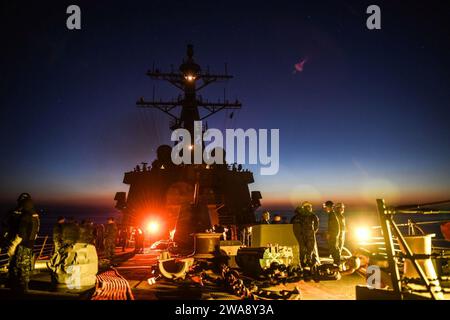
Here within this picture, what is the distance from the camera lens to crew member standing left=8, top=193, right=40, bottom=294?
5078 millimetres

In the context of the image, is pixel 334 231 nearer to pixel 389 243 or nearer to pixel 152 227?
pixel 389 243

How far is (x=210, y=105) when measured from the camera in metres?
21.8

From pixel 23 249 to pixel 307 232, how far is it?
6420mm

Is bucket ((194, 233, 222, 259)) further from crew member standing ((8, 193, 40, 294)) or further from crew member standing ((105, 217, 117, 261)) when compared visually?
crew member standing ((8, 193, 40, 294))

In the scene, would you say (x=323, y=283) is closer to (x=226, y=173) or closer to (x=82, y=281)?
(x=82, y=281)

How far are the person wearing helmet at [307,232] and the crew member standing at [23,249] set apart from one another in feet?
19.9

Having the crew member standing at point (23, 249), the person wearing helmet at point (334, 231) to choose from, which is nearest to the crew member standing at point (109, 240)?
the crew member standing at point (23, 249)

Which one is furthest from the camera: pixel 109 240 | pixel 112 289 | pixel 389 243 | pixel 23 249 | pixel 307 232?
pixel 109 240

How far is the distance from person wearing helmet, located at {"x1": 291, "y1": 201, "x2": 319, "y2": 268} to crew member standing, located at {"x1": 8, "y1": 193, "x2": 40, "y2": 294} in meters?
6.08

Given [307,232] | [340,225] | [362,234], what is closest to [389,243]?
[362,234]

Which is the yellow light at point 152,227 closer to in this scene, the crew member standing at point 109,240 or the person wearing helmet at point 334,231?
the crew member standing at point 109,240

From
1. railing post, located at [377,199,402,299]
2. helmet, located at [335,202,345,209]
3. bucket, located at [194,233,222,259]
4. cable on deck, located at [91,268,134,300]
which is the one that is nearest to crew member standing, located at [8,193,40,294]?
cable on deck, located at [91,268,134,300]

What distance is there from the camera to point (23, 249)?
5.19 m
